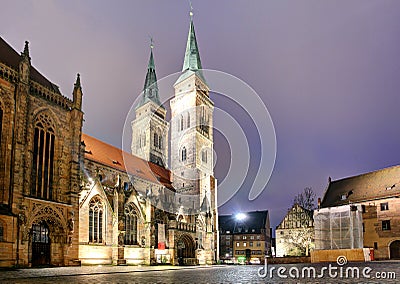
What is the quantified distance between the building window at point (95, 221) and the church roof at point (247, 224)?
198ft

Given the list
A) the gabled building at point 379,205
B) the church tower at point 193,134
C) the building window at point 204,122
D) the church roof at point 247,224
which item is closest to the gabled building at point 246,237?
the church roof at point 247,224

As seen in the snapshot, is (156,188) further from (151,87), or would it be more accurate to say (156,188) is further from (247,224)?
(247,224)

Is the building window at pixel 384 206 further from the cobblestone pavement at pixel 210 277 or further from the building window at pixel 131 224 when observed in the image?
the cobblestone pavement at pixel 210 277

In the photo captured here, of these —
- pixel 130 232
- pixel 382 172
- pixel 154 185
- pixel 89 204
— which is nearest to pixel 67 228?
pixel 89 204

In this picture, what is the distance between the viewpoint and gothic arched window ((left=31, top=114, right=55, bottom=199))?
1209 inches

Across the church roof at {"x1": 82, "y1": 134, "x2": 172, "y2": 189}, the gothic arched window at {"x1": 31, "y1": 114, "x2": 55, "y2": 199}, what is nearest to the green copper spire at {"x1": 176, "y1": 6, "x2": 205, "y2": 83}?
the church roof at {"x1": 82, "y1": 134, "x2": 172, "y2": 189}

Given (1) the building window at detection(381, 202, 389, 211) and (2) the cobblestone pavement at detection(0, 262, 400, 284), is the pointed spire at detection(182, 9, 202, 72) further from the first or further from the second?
(2) the cobblestone pavement at detection(0, 262, 400, 284)

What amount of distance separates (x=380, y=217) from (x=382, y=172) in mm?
7498

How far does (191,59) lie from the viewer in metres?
76.9

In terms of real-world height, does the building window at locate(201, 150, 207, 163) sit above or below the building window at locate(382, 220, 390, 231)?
above

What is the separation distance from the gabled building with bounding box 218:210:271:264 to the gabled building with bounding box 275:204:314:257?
19154 mm

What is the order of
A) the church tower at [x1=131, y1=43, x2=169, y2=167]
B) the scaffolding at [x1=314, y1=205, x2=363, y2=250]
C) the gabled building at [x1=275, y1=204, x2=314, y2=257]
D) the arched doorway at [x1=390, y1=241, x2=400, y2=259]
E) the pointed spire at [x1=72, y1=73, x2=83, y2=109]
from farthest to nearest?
the church tower at [x1=131, y1=43, x2=169, y2=167] → the gabled building at [x1=275, y1=204, x2=314, y2=257] → the arched doorway at [x1=390, y1=241, x2=400, y2=259] → the scaffolding at [x1=314, y1=205, x2=363, y2=250] → the pointed spire at [x1=72, y1=73, x2=83, y2=109]

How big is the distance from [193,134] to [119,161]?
1987cm

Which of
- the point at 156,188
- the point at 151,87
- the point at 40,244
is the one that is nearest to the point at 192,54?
the point at 151,87
